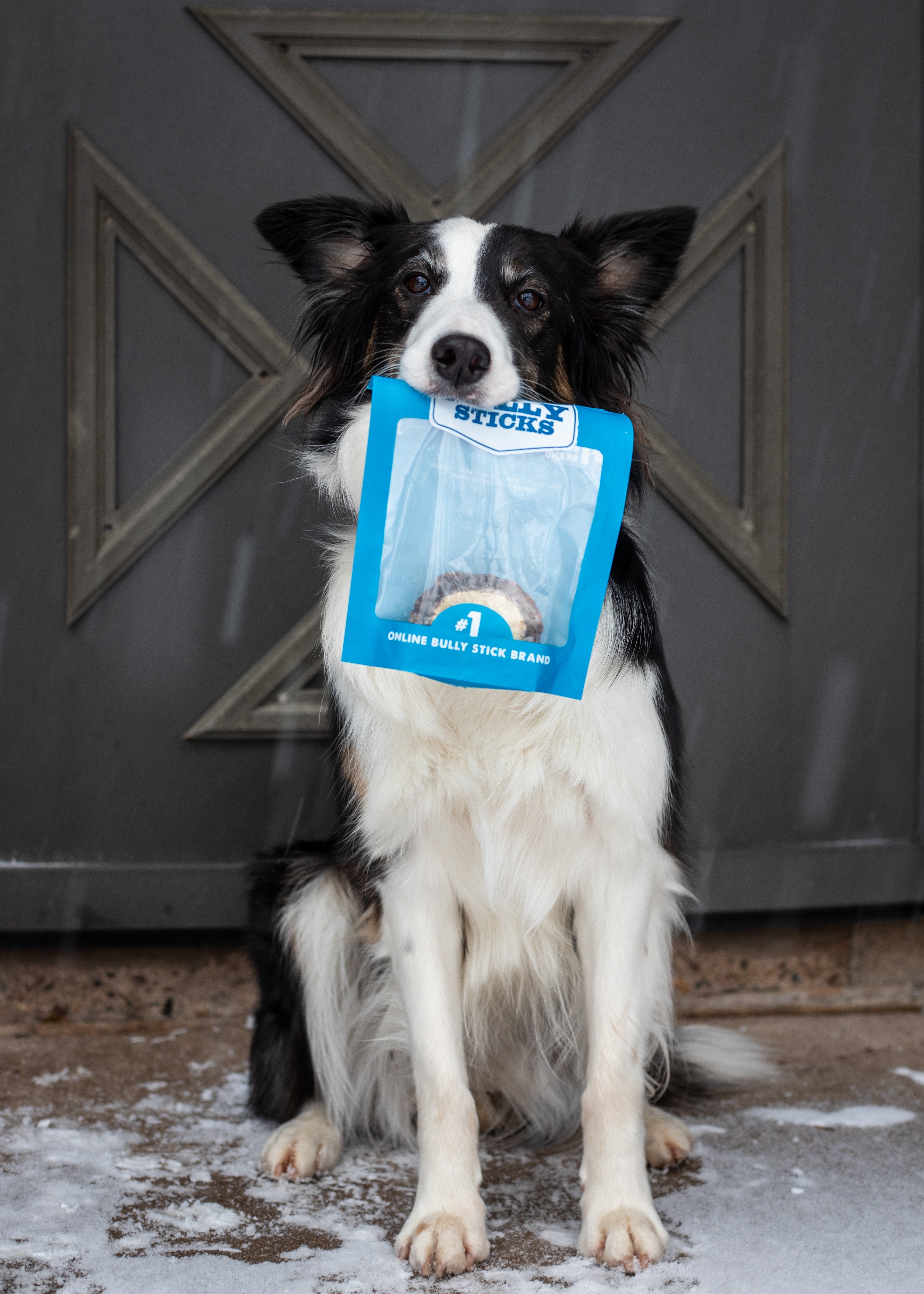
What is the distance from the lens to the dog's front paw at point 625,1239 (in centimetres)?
176

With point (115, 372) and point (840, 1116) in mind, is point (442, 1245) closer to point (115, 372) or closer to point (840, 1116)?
point (840, 1116)

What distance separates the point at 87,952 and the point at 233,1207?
133 cm

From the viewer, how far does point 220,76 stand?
10.3ft

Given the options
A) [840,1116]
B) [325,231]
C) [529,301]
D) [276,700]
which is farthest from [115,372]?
[840,1116]

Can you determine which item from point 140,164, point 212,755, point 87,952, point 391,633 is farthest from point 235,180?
point 87,952

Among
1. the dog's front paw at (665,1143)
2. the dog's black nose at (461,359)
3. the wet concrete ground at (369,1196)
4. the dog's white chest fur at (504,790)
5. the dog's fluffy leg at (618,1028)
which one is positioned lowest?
the wet concrete ground at (369,1196)

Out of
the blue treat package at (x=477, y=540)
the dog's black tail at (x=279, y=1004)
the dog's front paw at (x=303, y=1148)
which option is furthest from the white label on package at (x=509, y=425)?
the dog's front paw at (x=303, y=1148)

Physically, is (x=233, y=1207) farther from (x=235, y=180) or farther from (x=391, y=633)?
(x=235, y=180)

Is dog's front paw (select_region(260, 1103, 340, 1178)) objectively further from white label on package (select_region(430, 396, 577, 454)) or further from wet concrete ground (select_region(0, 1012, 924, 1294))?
white label on package (select_region(430, 396, 577, 454))

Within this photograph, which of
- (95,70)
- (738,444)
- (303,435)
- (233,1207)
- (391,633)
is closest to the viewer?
(391,633)

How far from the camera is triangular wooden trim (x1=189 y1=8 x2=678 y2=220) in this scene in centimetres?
313

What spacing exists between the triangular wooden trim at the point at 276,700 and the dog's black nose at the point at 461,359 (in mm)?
1473

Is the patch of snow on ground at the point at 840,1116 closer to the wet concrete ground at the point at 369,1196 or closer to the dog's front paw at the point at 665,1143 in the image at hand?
the wet concrete ground at the point at 369,1196

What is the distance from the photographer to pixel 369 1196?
2.09m
